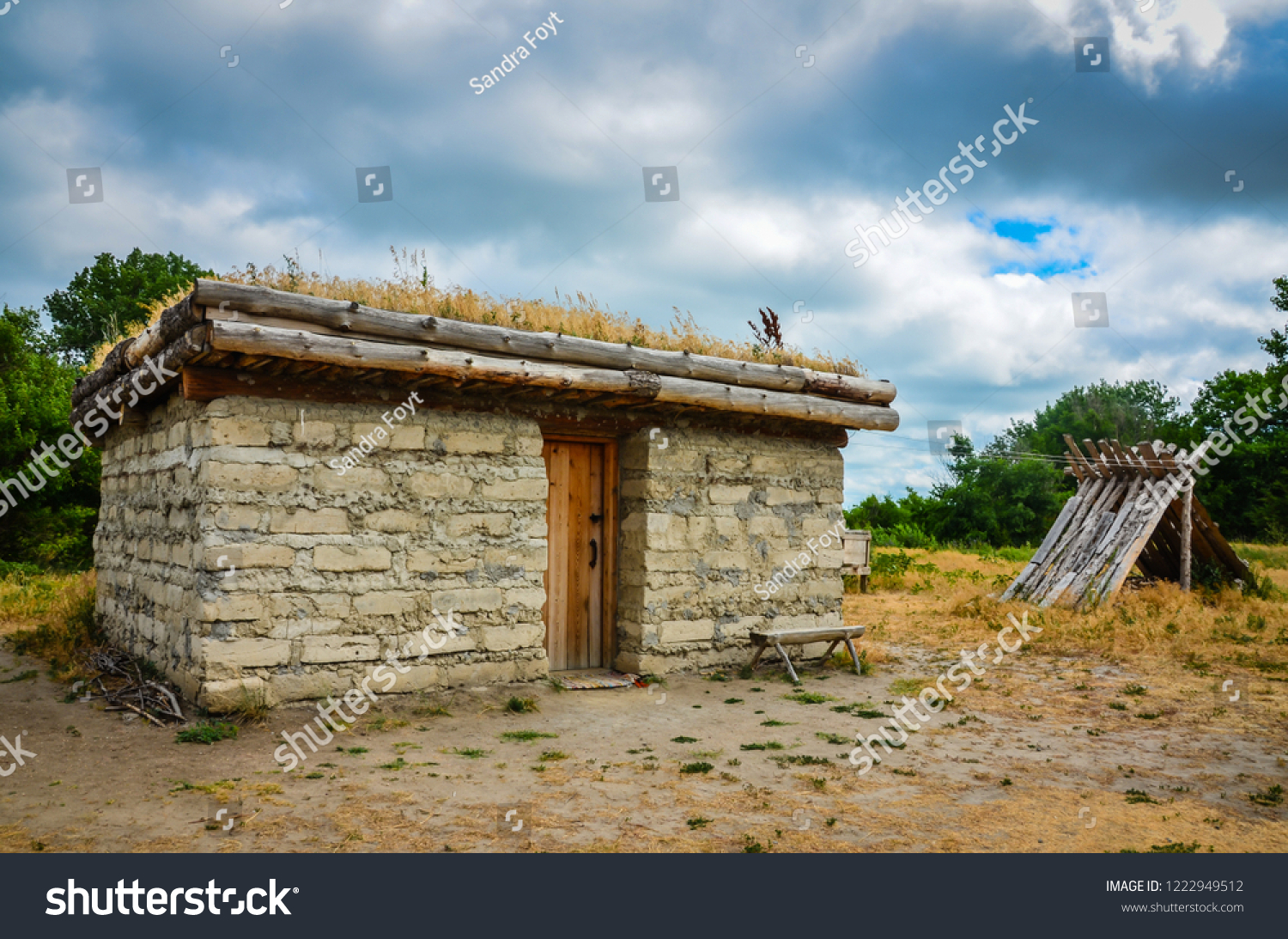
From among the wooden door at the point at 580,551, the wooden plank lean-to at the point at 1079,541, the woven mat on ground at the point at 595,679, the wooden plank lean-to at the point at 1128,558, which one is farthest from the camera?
the wooden plank lean-to at the point at 1079,541

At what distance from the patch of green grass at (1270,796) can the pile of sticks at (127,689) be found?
6.77 m

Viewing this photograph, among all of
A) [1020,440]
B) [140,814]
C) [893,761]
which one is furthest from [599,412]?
[1020,440]

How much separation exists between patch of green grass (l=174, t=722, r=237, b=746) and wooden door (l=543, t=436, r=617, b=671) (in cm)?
288

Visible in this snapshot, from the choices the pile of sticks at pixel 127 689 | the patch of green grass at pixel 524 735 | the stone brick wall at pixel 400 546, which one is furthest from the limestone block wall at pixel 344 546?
the patch of green grass at pixel 524 735

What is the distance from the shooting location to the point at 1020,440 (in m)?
37.3

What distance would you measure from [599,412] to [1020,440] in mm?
33961

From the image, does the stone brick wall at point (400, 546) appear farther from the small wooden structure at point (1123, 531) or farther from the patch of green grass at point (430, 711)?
the small wooden structure at point (1123, 531)

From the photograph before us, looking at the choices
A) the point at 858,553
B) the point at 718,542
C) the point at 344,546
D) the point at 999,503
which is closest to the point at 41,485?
the point at 344,546

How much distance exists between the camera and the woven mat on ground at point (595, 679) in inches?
293

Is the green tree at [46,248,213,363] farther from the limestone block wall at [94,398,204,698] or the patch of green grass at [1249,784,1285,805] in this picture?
the patch of green grass at [1249,784,1285,805]

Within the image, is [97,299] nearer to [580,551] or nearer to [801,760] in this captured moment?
[580,551]
